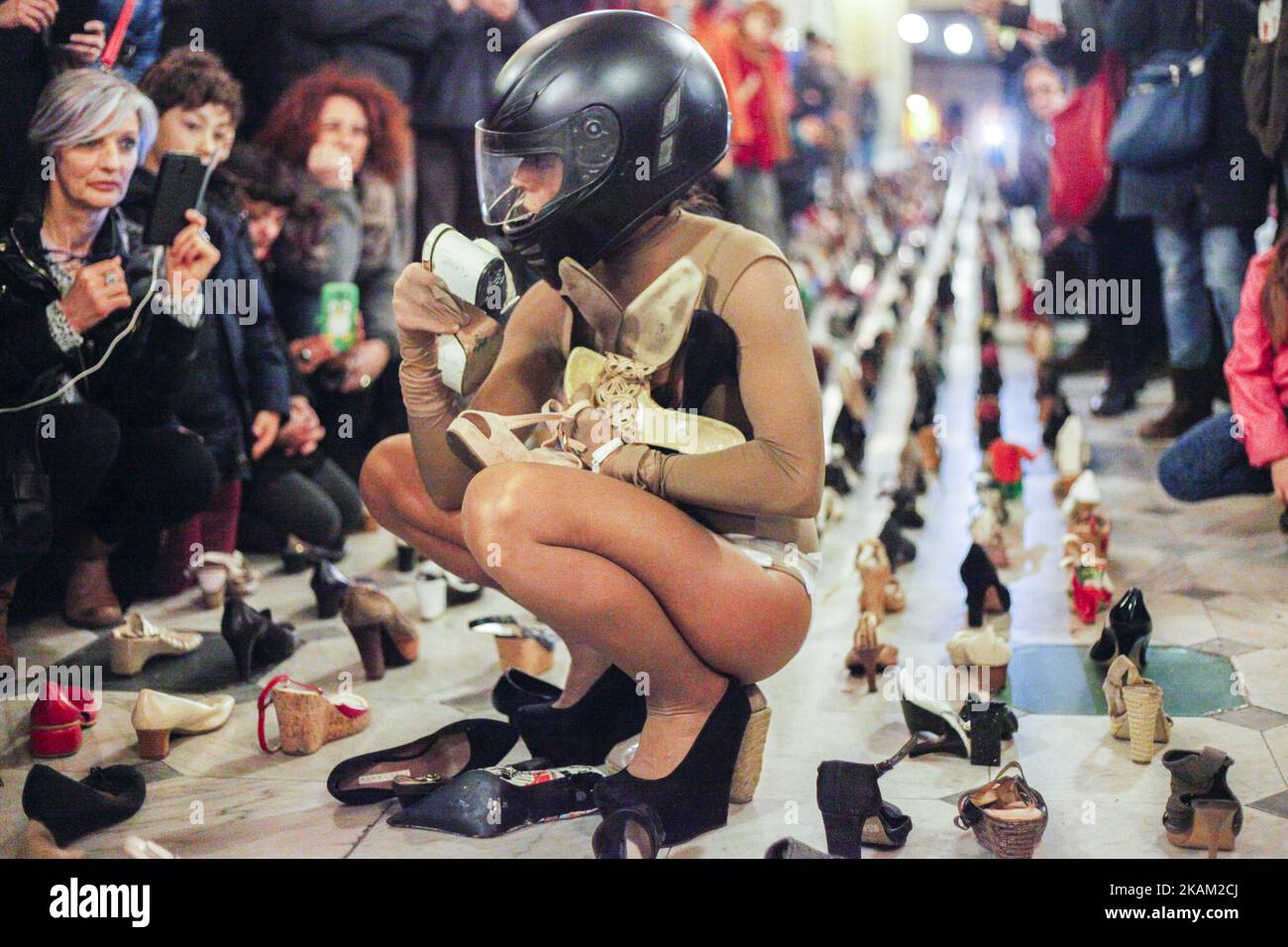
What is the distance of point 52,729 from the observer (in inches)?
116

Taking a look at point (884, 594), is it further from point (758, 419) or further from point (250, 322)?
point (250, 322)

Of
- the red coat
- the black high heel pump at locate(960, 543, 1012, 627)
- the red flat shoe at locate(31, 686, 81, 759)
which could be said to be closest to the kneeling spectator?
the red flat shoe at locate(31, 686, 81, 759)

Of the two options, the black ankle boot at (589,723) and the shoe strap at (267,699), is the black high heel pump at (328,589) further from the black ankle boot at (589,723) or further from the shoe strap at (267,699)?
the black ankle boot at (589,723)

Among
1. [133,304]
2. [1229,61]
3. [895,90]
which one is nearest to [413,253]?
[133,304]

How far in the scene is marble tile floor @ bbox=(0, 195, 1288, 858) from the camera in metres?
2.54

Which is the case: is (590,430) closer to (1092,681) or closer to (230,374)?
(1092,681)

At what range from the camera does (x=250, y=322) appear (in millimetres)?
4180

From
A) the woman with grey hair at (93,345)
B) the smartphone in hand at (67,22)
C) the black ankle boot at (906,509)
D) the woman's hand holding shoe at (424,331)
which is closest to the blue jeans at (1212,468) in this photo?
the black ankle boot at (906,509)

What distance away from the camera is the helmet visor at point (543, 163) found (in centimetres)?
249

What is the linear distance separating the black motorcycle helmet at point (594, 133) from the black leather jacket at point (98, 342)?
52.9 inches

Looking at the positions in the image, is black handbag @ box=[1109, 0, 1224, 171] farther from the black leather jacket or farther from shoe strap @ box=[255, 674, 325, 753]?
shoe strap @ box=[255, 674, 325, 753]

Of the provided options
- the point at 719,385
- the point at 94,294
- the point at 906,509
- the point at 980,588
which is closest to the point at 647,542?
the point at 719,385

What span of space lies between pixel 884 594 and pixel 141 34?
8.09 feet
